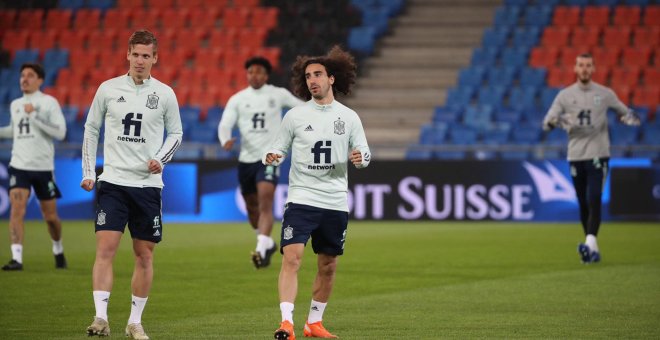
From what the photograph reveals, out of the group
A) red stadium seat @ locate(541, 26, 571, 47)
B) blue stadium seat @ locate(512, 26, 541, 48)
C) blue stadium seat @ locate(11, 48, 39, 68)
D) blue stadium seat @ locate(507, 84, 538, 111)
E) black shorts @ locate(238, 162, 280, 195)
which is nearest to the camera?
black shorts @ locate(238, 162, 280, 195)

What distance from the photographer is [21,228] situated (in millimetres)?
14078

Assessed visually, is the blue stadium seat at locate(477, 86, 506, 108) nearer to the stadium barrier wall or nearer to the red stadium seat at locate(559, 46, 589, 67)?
the red stadium seat at locate(559, 46, 589, 67)

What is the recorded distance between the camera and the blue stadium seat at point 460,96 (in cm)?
2855

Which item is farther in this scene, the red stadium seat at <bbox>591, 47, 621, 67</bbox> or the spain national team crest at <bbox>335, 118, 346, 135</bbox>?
the red stadium seat at <bbox>591, 47, 621, 67</bbox>

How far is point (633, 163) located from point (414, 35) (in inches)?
418

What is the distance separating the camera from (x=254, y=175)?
15.1 m

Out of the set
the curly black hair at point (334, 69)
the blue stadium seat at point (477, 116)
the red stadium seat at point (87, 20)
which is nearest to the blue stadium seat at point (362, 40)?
the blue stadium seat at point (477, 116)

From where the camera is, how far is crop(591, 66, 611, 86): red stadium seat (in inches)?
1104

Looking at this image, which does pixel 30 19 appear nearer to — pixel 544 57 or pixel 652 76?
pixel 544 57

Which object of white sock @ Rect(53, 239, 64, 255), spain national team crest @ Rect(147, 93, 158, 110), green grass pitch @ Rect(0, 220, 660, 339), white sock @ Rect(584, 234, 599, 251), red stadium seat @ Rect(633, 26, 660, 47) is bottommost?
green grass pitch @ Rect(0, 220, 660, 339)

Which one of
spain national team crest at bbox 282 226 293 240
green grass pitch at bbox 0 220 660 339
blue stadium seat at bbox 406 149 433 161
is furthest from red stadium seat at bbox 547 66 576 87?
spain national team crest at bbox 282 226 293 240

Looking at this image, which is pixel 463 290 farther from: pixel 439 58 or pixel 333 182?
pixel 439 58

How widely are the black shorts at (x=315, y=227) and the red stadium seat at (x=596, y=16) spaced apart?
22.6 meters

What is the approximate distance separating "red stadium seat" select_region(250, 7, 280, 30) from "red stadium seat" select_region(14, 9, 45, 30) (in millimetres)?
6705
